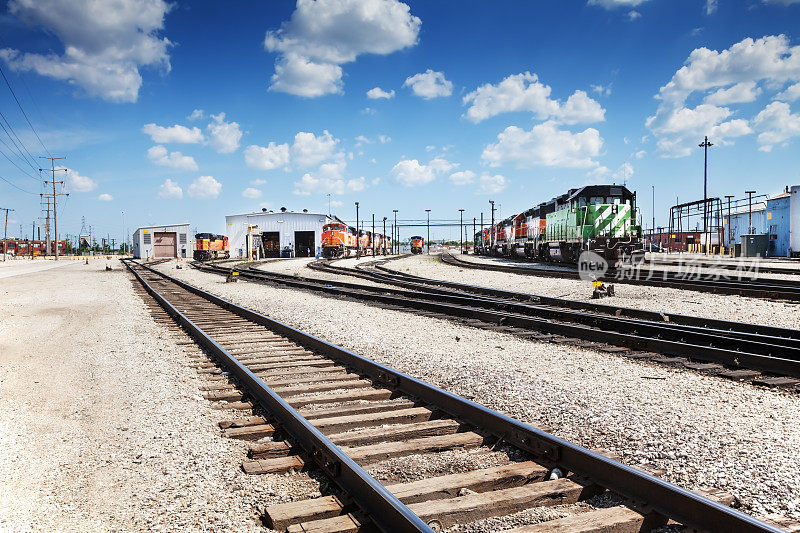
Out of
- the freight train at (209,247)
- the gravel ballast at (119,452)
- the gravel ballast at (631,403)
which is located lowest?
the gravel ballast at (119,452)

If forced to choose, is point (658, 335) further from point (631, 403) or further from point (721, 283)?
point (721, 283)

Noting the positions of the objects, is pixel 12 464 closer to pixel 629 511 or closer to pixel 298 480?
pixel 298 480

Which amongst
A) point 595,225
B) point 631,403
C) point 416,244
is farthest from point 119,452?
Answer: point 416,244

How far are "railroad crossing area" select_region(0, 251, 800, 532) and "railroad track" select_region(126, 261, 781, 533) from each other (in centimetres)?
1

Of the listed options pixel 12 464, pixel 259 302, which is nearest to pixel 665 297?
pixel 259 302

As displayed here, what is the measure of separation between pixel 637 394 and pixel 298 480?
302cm

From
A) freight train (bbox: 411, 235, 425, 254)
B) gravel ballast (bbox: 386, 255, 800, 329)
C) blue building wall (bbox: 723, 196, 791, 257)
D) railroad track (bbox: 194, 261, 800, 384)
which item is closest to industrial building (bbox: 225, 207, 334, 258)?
freight train (bbox: 411, 235, 425, 254)

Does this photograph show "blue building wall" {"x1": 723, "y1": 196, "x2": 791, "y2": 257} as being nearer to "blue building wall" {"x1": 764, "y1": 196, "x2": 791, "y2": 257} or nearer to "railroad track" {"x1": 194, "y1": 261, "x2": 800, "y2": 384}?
"blue building wall" {"x1": 764, "y1": 196, "x2": 791, "y2": 257}

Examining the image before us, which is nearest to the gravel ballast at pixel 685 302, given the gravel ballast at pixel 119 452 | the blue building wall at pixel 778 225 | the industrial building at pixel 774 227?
the gravel ballast at pixel 119 452

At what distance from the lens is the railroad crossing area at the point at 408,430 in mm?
2580

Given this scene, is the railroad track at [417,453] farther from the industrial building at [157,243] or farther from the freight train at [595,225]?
the industrial building at [157,243]

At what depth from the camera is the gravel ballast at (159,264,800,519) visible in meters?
2.99

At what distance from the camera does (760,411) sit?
13.4 ft

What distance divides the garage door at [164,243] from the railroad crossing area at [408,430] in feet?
194
